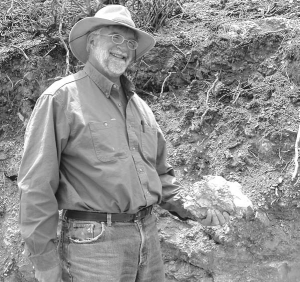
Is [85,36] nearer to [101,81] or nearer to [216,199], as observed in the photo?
[101,81]

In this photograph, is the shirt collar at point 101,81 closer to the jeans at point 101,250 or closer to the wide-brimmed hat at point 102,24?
the wide-brimmed hat at point 102,24

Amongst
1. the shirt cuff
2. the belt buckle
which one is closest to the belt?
the belt buckle

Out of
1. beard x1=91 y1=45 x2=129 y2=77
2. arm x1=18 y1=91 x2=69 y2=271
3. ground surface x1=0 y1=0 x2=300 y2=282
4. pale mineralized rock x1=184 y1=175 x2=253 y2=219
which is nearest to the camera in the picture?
arm x1=18 y1=91 x2=69 y2=271

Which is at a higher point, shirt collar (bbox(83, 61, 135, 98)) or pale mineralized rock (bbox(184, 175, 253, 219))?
shirt collar (bbox(83, 61, 135, 98))

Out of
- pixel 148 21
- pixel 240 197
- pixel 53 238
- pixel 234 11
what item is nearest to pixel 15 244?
pixel 53 238

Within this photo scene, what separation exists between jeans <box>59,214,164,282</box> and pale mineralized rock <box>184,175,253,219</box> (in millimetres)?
410

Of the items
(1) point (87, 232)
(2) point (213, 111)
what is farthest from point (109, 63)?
(2) point (213, 111)

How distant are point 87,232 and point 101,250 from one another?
0.12 m

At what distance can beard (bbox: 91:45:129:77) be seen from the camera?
8.46ft

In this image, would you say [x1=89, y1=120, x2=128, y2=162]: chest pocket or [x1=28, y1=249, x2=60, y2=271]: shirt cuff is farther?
[x1=89, y1=120, x2=128, y2=162]: chest pocket

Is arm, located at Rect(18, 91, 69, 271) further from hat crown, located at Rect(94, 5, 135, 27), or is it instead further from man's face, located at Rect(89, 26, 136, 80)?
hat crown, located at Rect(94, 5, 135, 27)

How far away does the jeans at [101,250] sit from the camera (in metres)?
2.30

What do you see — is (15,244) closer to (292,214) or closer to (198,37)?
(292,214)

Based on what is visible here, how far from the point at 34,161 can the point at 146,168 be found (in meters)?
0.64
